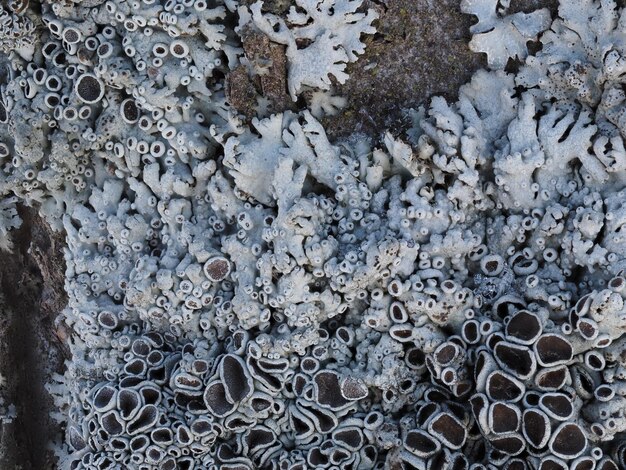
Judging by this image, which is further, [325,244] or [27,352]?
[27,352]

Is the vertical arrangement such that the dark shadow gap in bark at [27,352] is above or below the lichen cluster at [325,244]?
below

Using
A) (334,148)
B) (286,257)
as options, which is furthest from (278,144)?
(286,257)

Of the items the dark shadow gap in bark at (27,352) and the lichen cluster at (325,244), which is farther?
the dark shadow gap in bark at (27,352)

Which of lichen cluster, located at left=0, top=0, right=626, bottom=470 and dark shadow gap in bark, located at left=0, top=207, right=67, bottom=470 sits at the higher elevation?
lichen cluster, located at left=0, top=0, right=626, bottom=470

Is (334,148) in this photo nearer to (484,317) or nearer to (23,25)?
(484,317)
